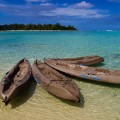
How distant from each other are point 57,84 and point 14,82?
156 cm

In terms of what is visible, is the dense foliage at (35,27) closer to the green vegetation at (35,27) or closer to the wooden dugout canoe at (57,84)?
the green vegetation at (35,27)

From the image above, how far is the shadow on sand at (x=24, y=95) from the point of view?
24.7ft

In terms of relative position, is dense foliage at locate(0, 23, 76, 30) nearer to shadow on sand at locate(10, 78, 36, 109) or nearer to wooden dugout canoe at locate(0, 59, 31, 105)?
wooden dugout canoe at locate(0, 59, 31, 105)

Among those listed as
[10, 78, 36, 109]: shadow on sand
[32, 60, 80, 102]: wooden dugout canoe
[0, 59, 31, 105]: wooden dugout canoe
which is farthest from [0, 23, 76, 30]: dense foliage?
[10, 78, 36, 109]: shadow on sand

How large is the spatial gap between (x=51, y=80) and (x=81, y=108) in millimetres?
1668

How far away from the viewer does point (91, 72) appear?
984 cm

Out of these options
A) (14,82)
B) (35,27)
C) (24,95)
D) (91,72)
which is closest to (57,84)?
(24,95)

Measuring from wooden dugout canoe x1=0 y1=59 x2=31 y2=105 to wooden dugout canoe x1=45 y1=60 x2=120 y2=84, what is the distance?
1.54 meters

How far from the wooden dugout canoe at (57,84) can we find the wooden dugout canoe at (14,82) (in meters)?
0.48

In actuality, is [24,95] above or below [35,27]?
above

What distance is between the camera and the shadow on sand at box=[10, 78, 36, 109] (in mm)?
7527

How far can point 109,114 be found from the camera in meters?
6.86

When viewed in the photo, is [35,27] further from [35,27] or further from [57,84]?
[57,84]

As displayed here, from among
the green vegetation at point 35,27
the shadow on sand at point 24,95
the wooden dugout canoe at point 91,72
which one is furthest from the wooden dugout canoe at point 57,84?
the green vegetation at point 35,27
